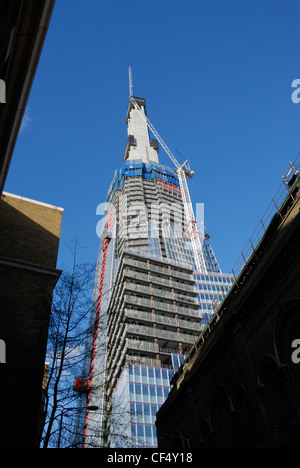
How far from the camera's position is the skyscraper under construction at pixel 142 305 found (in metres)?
25.5

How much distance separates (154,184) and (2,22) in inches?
4915

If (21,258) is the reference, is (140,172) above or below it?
above

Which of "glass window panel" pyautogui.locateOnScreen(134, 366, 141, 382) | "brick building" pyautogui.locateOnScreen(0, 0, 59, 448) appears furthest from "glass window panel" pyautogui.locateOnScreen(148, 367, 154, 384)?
"brick building" pyautogui.locateOnScreen(0, 0, 59, 448)

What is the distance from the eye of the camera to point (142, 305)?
68562 millimetres

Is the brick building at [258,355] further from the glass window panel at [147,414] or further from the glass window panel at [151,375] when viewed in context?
the glass window panel at [151,375]

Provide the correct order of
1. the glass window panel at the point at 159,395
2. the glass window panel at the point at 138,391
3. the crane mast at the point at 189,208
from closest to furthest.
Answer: the glass window panel at the point at 138,391, the glass window panel at the point at 159,395, the crane mast at the point at 189,208

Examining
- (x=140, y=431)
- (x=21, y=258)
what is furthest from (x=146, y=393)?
(x=21, y=258)

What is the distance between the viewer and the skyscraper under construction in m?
25.5

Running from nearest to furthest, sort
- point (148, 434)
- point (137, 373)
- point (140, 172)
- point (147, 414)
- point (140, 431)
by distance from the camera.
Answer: point (148, 434), point (140, 431), point (147, 414), point (137, 373), point (140, 172)

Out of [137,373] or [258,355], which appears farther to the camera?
[137,373]

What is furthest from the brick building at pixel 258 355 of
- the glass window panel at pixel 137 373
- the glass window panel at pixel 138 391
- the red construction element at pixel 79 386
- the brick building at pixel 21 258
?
the glass window panel at pixel 137 373

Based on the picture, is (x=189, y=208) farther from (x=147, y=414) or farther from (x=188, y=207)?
(x=147, y=414)

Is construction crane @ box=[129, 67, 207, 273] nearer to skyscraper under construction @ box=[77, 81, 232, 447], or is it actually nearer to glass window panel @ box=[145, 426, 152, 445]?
skyscraper under construction @ box=[77, 81, 232, 447]

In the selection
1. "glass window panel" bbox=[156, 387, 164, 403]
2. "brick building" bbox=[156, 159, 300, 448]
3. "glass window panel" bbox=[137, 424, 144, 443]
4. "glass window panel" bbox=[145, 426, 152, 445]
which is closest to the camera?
"brick building" bbox=[156, 159, 300, 448]
